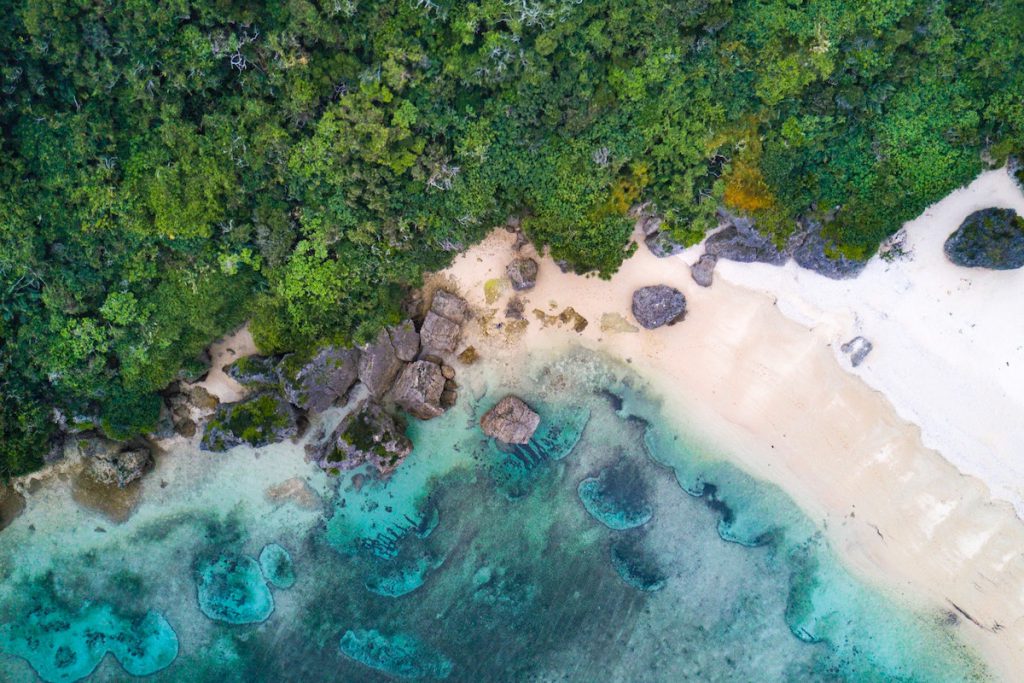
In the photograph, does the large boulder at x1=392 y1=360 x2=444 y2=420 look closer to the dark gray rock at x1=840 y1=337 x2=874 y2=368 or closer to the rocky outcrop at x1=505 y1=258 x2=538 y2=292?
the rocky outcrop at x1=505 y1=258 x2=538 y2=292

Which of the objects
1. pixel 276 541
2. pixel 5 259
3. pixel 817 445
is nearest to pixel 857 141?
pixel 817 445

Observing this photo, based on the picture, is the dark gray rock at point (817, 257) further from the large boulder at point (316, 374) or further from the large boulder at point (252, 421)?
the large boulder at point (252, 421)

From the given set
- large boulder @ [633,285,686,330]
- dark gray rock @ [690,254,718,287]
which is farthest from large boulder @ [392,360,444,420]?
dark gray rock @ [690,254,718,287]

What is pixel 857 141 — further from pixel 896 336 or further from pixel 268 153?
pixel 268 153

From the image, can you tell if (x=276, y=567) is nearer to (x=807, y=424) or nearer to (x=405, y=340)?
(x=405, y=340)

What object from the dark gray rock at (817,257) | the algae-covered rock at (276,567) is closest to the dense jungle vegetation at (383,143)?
the dark gray rock at (817,257)

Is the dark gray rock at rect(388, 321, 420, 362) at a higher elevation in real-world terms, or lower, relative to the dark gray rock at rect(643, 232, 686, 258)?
lower
